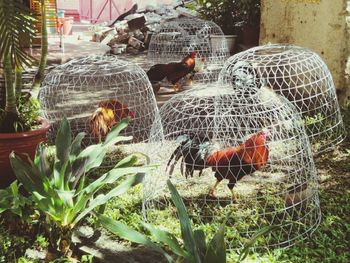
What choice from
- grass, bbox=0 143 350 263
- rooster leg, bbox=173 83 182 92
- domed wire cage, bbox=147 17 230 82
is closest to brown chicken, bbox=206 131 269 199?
grass, bbox=0 143 350 263

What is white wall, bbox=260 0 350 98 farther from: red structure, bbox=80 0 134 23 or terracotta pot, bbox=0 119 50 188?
red structure, bbox=80 0 134 23

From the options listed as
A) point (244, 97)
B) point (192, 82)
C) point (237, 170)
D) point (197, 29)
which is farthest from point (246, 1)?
point (237, 170)

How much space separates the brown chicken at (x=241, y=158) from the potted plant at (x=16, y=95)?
144cm

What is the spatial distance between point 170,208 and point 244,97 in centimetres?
101

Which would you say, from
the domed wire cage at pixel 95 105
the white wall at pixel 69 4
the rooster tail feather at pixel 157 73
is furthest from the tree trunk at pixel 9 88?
the white wall at pixel 69 4

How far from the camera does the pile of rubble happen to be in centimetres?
1106

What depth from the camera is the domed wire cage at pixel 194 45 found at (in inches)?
295

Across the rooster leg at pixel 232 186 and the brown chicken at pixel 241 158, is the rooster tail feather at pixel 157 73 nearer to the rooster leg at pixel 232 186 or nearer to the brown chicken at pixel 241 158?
the rooster leg at pixel 232 186

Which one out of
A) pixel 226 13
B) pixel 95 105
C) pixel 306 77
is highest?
pixel 226 13

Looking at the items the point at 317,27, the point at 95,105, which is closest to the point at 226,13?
the point at 317,27

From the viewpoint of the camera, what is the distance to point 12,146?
342 cm

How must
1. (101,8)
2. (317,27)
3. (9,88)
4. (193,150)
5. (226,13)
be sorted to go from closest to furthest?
(193,150) < (9,88) < (317,27) < (226,13) < (101,8)

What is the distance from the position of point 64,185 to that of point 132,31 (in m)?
9.45

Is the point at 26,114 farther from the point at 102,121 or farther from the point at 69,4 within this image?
the point at 69,4
